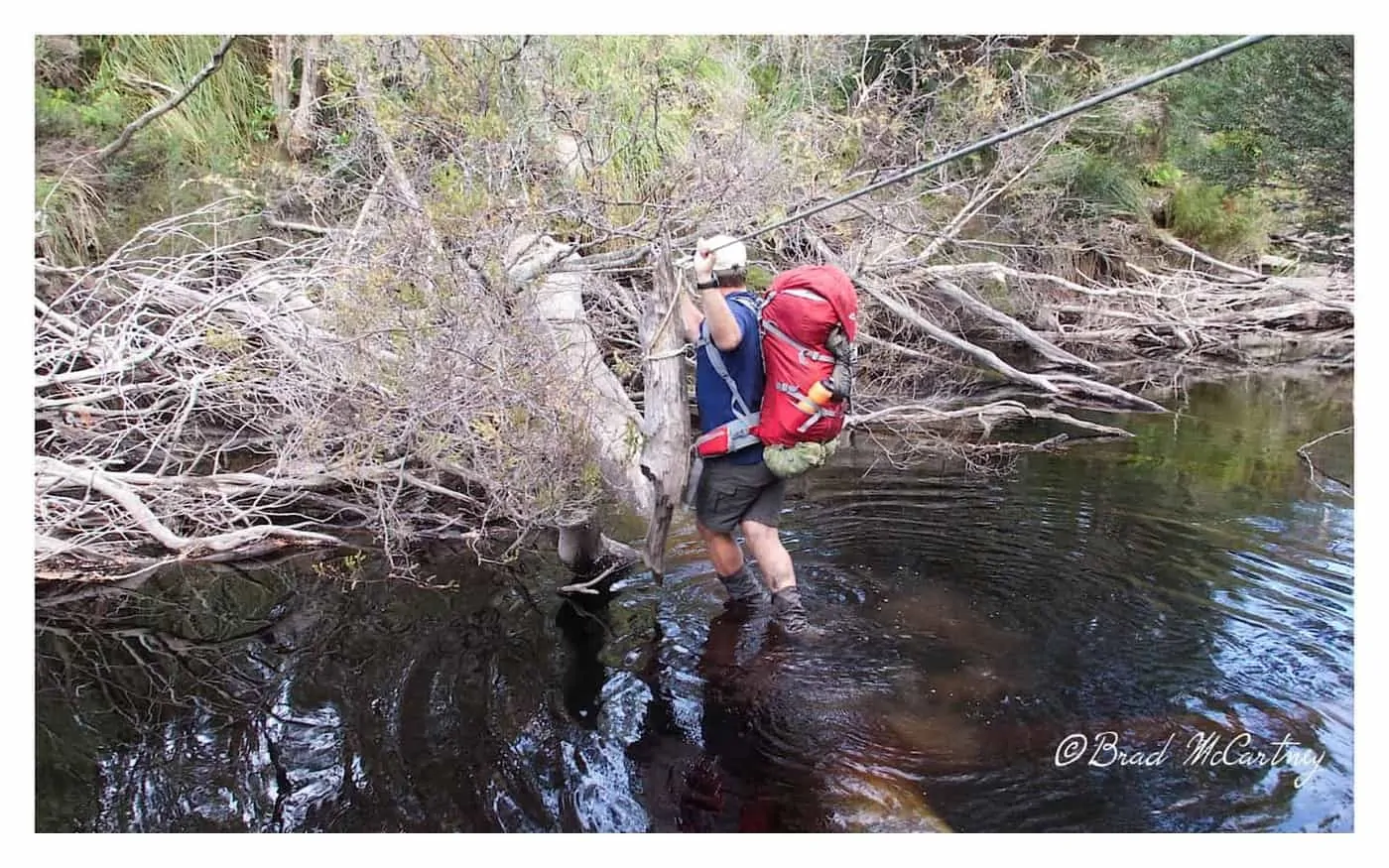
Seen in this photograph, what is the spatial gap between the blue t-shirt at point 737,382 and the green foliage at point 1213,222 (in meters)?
9.90

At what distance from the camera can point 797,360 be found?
371 cm

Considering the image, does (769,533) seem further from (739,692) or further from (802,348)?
(802,348)

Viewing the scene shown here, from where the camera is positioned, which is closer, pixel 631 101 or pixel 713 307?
pixel 713 307

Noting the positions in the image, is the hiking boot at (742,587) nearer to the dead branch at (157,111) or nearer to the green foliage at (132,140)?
the dead branch at (157,111)

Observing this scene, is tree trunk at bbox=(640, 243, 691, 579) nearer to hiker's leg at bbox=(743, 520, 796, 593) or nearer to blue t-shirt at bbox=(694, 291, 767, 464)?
blue t-shirt at bbox=(694, 291, 767, 464)

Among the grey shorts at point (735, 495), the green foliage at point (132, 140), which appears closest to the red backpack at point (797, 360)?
the grey shorts at point (735, 495)

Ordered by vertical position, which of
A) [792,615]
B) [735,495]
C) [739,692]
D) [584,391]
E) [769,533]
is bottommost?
[739,692]

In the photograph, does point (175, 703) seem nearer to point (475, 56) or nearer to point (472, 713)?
point (472, 713)

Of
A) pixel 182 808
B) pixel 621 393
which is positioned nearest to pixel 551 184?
pixel 621 393

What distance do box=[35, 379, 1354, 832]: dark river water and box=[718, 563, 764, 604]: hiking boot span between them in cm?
14

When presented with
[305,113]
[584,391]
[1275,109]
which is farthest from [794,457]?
[1275,109]

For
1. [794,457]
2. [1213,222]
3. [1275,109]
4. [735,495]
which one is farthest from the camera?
[1213,222]

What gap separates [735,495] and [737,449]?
0.23 metres

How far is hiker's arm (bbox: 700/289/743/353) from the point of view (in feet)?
11.4
